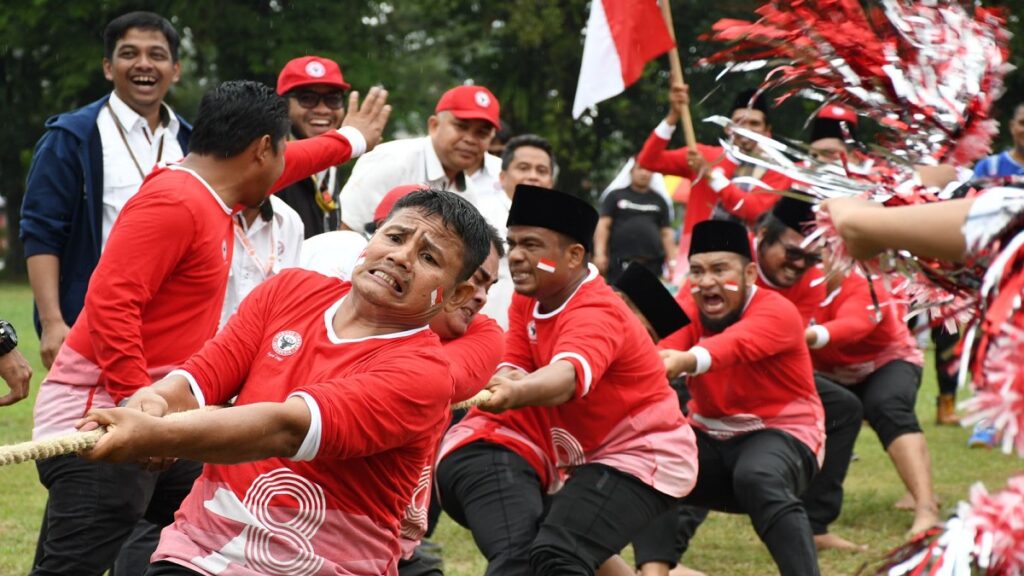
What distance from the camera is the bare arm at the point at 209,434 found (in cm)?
304

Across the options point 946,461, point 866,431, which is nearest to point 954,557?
point 946,461

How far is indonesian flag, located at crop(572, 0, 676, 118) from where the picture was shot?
8.42 meters

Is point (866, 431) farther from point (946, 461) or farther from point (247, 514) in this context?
point (247, 514)

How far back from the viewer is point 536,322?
5.60 m

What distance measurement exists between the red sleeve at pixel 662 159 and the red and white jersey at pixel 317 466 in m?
4.96

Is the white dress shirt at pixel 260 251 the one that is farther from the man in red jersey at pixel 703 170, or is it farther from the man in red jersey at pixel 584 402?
the man in red jersey at pixel 703 170

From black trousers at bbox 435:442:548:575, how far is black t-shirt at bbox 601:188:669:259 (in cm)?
1032

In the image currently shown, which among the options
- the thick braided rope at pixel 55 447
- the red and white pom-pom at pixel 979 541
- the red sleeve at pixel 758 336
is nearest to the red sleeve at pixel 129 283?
the thick braided rope at pixel 55 447

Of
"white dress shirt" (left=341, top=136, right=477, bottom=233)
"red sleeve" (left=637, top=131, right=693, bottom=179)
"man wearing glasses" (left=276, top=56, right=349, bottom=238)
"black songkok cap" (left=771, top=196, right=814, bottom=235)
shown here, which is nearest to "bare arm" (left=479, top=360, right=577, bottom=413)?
"man wearing glasses" (left=276, top=56, right=349, bottom=238)

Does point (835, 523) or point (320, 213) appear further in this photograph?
point (835, 523)

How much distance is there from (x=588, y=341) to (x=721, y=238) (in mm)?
1633

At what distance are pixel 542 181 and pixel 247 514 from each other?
4780 mm

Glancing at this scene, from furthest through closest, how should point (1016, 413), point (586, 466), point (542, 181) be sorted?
point (542, 181) → point (586, 466) → point (1016, 413)

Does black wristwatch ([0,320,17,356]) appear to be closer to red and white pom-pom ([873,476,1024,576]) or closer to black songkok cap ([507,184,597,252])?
black songkok cap ([507,184,597,252])
